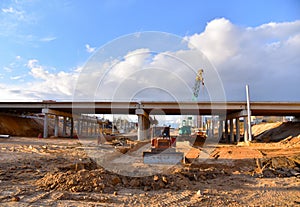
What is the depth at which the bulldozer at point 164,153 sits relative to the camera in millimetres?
15352

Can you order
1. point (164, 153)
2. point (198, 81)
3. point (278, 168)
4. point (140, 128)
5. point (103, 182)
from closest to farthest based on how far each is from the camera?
point (103, 182), point (278, 168), point (164, 153), point (140, 128), point (198, 81)

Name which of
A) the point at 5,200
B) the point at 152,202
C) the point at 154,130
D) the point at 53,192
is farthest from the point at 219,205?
the point at 154,130

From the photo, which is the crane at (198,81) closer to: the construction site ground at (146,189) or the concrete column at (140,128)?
the concrete column at (140,128)

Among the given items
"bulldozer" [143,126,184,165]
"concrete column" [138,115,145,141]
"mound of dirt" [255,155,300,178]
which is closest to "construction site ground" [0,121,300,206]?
"mound of dirt" [255,155,300,178]

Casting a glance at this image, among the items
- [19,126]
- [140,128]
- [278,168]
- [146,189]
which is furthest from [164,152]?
[19,126]

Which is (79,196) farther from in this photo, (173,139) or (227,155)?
(227,155)

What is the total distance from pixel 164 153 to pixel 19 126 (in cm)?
4540

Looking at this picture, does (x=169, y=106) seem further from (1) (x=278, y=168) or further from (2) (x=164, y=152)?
(1) (x=278, y=168)

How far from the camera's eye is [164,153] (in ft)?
53.0

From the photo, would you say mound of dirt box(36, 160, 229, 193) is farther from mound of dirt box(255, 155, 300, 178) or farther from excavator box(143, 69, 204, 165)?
excavator box(143, 69, 204, 165)

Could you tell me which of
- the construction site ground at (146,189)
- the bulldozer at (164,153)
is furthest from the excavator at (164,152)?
the construction site ground at (146,189)

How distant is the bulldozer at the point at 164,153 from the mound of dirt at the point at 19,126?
3824 centimetres

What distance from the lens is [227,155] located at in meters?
19.7

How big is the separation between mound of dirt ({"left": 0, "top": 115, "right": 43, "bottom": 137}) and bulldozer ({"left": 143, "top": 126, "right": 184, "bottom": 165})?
125ft
